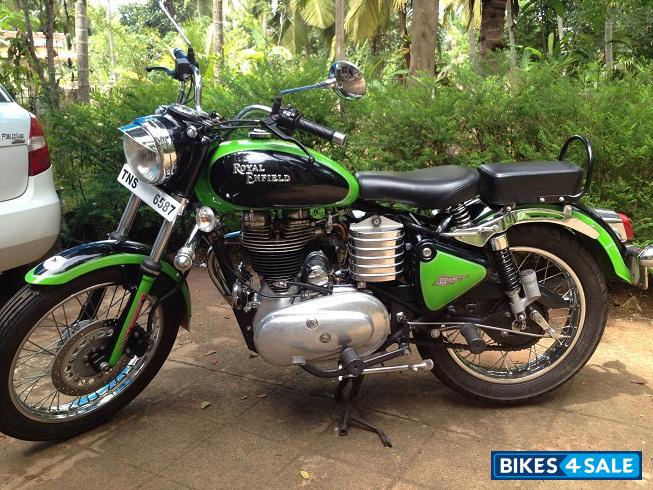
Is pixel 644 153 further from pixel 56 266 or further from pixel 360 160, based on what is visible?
pixel 56 266

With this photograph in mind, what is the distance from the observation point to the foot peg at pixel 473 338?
2.74 meters

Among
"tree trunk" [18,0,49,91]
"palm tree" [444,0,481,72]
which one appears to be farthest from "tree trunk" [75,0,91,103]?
"palm tree" [444,0,481,72]

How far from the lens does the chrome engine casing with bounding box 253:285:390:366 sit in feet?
8.54

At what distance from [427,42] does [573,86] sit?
2.26 metres

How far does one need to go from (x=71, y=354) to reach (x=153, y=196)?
80 cm

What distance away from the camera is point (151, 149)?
241 centimetres

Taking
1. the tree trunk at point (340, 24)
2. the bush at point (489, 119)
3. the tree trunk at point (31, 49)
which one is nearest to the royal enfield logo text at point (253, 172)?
the bush at point (489, 119)

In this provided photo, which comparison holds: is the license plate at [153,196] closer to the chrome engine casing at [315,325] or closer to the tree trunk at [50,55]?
the chrome engine casing at [315,325]

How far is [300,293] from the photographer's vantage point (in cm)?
269

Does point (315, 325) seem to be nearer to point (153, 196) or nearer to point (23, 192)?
point (153, 196)

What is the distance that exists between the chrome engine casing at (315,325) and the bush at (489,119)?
6.22 ft

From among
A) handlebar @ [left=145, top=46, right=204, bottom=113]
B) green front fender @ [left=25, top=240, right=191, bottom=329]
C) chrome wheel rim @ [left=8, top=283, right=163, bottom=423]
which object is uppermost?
handlebar @ [left=145, top=46, right=204, bottom=113]

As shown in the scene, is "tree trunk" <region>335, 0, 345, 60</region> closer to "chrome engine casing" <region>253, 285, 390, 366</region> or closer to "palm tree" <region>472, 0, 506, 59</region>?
"palm tree" <region>472, 0, 506, 59</region>

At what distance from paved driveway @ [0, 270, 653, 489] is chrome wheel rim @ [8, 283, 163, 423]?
6.1 inches
